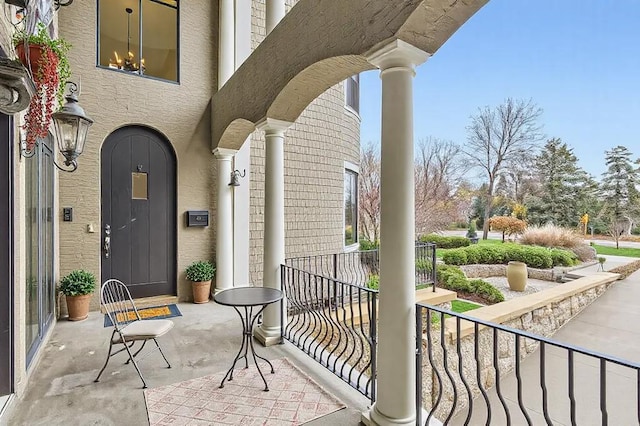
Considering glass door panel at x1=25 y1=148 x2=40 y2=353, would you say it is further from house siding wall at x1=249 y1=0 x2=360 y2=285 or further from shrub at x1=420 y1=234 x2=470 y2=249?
shrub at x1=420 y1=234 x2=470 y2=249

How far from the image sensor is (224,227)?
215 inches

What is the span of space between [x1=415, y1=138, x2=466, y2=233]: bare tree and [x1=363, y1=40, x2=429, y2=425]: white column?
41.5ft

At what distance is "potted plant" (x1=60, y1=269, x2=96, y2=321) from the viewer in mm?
4281

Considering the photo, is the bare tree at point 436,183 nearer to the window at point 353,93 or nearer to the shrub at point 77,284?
the window at point 353,93

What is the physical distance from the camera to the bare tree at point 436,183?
14734 mm

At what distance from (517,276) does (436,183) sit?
737 cm

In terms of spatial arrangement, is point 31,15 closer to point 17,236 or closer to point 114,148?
point 17,236

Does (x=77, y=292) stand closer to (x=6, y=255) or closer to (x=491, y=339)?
(x=6, y=255)

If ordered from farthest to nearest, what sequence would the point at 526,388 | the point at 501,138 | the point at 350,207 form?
the point at 501,138 → the point at 350,207 → the point at 526,388

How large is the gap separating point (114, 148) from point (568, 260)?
12.1 metres

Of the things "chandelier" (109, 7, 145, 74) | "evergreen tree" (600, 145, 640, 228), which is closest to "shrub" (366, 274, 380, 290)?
"chandelier" (109, 7, 145, 74)

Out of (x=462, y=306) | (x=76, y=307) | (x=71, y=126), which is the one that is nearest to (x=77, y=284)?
(x=76, y=307)

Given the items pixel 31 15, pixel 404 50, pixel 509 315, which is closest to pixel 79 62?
pixel 31 15

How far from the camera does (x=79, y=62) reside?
15.3ft
